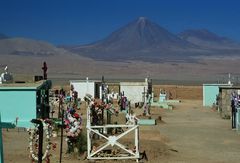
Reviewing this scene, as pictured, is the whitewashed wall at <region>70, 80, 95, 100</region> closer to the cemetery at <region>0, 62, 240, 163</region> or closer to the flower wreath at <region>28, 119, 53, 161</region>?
the cemetery at <region>0, 62, 240, 163</region>

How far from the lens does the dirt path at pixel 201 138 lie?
18.7 meters

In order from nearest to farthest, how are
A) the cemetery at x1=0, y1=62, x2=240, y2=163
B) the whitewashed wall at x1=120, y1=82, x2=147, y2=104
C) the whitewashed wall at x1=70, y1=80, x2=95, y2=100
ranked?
1. the cemetery at x1=0, y1=62, x2=240, y2=163
2. the whitewashed wall at x1=70, y1=80, x2=95, y2=100
3. the whitewashed wall at x1=120, y1=82, x2=147, y2=104

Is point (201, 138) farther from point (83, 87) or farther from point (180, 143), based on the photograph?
point (83, 87)

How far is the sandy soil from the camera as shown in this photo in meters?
18.2

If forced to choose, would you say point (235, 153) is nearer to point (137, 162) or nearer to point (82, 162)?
point (137, 162)

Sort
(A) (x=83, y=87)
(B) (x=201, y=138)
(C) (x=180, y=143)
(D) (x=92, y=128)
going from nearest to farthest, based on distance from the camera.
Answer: (D) (x=92, y=128), (C) (x=180, y=143), (B) (x=201, y=138), (A) (x=83, y=87)

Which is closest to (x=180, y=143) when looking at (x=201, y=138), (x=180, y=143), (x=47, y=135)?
(x=180, y=143)

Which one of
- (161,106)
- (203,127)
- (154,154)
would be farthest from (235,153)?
(161,106)

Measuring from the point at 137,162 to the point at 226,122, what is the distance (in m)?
16.3

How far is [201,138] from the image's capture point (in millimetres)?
24328

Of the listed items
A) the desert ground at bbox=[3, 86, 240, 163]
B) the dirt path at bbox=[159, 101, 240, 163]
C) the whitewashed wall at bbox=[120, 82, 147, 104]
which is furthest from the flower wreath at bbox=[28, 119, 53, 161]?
the whitewashed wall at bbox=[120, 82, 147, 104]

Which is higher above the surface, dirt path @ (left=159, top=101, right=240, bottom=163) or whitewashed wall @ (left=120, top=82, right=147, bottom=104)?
whitewashed wall @ (left=120, top=82, right=147, bottom=104)

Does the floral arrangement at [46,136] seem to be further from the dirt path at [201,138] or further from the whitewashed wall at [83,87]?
the whitewashed wall at [83,87]

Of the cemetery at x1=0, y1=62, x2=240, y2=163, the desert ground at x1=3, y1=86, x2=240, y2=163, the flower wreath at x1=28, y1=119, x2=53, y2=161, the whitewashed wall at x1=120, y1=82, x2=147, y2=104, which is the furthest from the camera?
Result: the whitewashed wall at x1=120, y1=82, x2=147, y2=104
